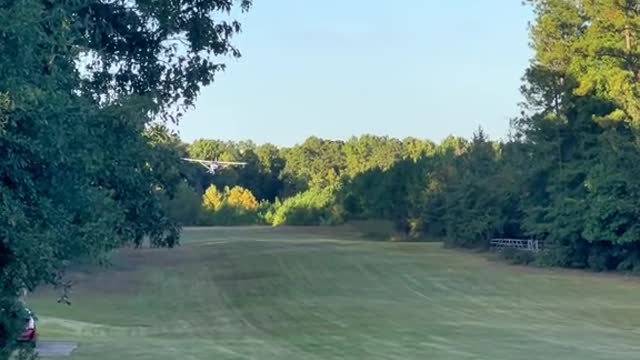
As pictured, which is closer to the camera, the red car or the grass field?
the red car

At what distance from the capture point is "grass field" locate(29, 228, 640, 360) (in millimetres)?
27891

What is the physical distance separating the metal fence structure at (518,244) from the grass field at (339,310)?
174 inches

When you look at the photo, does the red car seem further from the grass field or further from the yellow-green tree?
the yellow-green tree

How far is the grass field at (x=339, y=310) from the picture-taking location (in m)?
27.9

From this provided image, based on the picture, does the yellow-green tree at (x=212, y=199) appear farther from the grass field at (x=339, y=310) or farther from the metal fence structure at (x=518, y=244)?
the grass field at (x=339, y=310)

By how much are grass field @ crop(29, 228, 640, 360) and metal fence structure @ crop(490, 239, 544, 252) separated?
4.41 meters

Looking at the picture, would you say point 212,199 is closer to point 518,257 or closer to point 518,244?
point 518,244

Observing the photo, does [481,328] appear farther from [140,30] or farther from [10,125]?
[10,125]

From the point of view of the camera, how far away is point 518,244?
265ft

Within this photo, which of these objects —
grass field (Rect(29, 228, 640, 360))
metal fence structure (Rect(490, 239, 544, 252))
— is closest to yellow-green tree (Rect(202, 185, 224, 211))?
metal fence structure (Rect(490, 239, 544, 252))

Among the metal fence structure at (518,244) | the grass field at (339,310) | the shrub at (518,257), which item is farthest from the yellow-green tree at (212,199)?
the shrub at (518,257)

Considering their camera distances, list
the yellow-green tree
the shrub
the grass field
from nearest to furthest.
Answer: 1. the grass field
2. the shrub
3. the yellow-green tree

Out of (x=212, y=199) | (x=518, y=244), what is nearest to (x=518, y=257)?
(x=518, y=244)

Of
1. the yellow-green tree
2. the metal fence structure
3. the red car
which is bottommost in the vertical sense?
the metal fence structure
